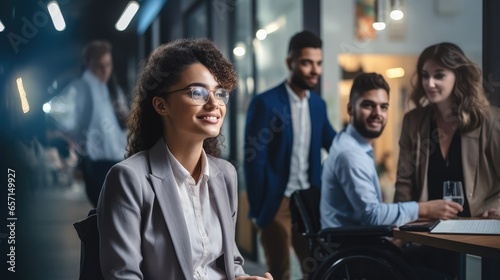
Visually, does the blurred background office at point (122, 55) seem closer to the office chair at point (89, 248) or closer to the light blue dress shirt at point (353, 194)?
the light blue dress shirt at point (353, 194)

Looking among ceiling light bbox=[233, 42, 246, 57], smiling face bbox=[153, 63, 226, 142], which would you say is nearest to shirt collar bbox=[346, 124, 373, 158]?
ceiling light bbox=[233, 42, 246, 57]

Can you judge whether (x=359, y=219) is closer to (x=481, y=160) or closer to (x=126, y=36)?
(x=481, y=160)

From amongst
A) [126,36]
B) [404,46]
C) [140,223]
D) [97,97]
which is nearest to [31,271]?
[97,97]

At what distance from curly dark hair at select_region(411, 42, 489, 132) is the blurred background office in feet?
0.16

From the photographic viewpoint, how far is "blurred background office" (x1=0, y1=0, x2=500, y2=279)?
12.2ft

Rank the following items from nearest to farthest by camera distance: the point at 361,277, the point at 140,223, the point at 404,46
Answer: the point at 140,223 → the point at 361,277 → the point at 404,46

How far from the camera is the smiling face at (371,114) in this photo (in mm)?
3578

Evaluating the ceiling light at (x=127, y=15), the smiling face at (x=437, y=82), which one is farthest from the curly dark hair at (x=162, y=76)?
the ceiling light at (x=127, y=15)

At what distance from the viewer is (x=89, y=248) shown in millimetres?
1896

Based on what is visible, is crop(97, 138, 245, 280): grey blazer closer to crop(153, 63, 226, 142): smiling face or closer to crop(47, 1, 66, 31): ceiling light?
crop(153, 63, 226, 142): smiling face

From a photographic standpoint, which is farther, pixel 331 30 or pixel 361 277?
pixel 331 30

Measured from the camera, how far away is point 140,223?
6.15 ft

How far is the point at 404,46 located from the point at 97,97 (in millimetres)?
1941

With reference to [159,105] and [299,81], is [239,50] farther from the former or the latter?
[159,105]
